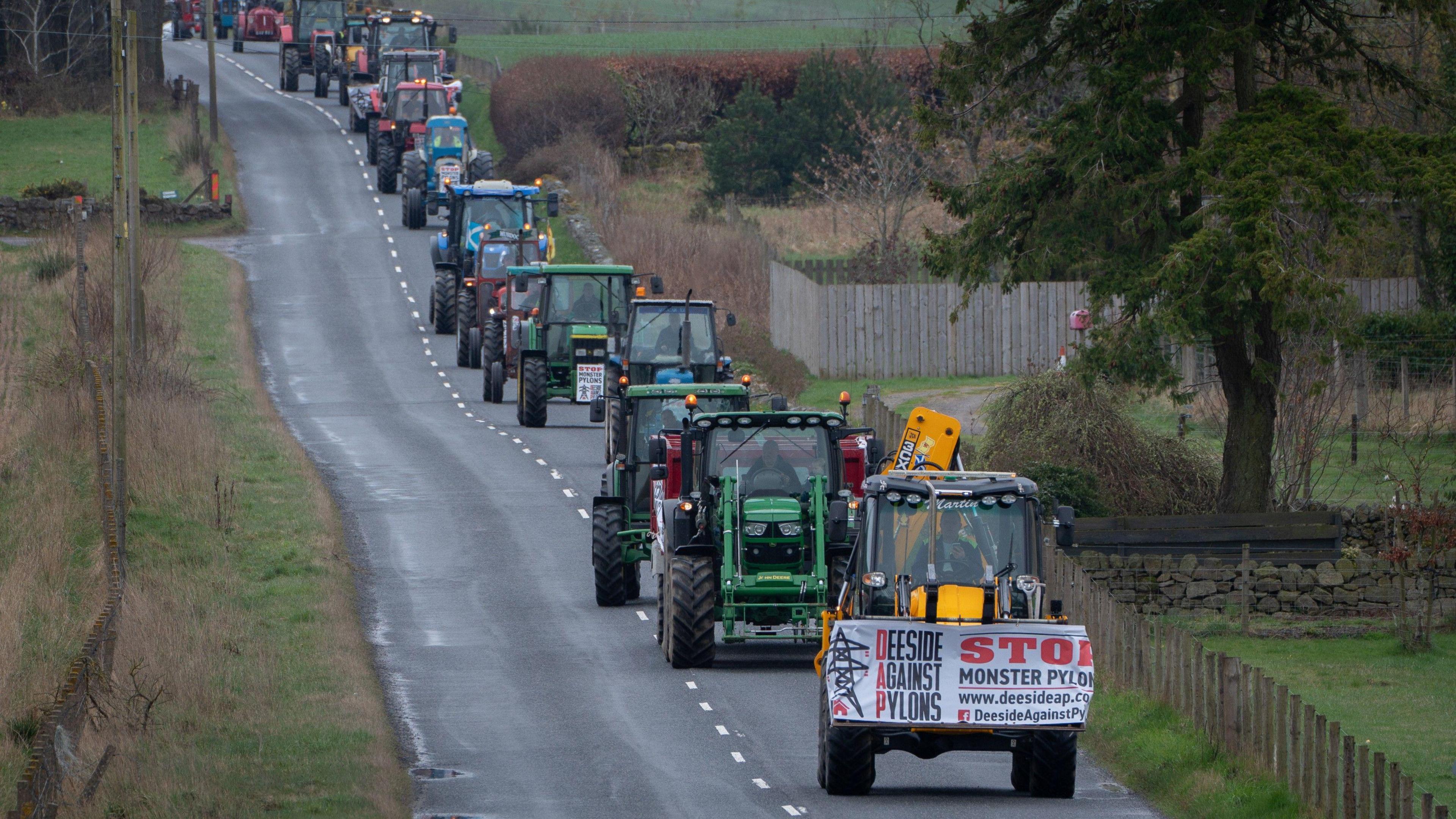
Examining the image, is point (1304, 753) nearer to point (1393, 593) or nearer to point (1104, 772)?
point (1104, 772)

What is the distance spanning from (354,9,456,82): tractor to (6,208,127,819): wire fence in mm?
48887

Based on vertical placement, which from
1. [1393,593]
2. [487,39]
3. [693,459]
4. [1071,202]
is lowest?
[1393,593]

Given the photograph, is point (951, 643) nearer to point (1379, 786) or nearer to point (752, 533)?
point (1379, 786)

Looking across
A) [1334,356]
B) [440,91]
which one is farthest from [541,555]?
[440,91]

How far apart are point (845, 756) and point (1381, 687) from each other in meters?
7.99

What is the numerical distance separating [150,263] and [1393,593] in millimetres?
27820

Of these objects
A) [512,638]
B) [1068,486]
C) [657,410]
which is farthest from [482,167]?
[512,638]

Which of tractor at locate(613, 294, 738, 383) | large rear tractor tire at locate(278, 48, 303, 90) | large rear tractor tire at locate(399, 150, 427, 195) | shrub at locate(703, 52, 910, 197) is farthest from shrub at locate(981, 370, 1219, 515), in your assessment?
large rear tractor tire at locate(278, 48, 303, 90)

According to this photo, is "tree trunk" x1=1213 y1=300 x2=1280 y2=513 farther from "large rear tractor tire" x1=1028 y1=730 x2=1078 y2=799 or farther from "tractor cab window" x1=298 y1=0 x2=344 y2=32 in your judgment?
"tractor cab window" x1=298 y1=0 x2=344 y2=32

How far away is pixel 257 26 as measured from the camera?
88250mm

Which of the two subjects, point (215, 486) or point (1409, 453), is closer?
point (215, 486)

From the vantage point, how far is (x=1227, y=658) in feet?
50.8

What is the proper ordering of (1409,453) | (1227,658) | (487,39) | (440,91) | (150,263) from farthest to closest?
1. (487,39)
2. (440,91)
3. (150,263)
4. (1409,453)
5. (1227,658)

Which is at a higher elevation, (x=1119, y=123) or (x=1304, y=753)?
(x=1119, y=123)
